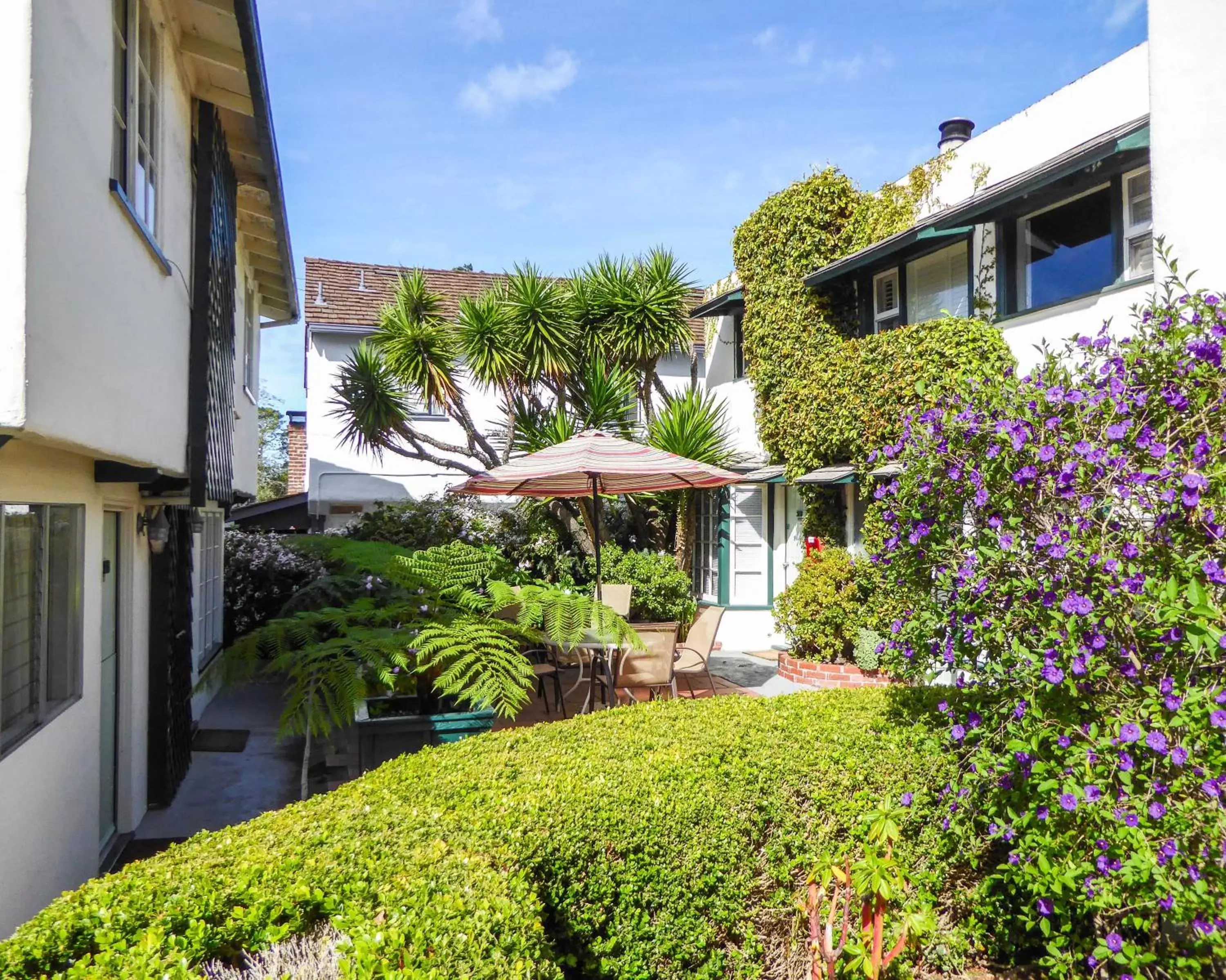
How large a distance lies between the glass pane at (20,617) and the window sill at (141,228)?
65.5 inches

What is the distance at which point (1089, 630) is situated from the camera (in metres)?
3.51

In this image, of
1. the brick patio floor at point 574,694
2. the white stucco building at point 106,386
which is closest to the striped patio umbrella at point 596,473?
the brick patio floor at point 574,694

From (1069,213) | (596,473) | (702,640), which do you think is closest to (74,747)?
(596,473)

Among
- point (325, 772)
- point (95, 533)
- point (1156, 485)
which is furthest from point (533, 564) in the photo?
point (1156, 485)

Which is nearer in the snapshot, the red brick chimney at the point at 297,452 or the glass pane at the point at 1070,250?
the glass pane at the point at 1070,250

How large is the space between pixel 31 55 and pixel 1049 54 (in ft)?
46.0

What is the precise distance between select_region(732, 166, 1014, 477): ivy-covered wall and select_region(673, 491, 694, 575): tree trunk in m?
1.79

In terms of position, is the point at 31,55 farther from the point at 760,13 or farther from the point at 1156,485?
the point at 760,13

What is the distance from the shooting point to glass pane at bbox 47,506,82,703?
15.6ft

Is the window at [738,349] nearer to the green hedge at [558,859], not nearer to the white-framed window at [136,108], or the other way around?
the green hedge at [558,859]

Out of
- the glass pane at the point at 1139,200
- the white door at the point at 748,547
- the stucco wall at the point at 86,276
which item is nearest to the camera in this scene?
the stucco wall at the point at 86,276

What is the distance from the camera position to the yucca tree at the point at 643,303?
583 inches

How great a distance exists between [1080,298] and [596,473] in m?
5.37

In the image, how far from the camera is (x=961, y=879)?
14.7ft
